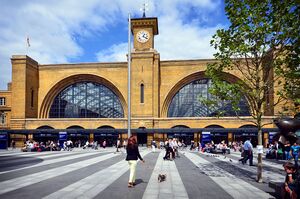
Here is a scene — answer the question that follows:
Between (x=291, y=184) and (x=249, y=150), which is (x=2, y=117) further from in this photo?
(x=291, y=184)

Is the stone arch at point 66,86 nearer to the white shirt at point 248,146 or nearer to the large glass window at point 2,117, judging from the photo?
the large glass window at point 2,117

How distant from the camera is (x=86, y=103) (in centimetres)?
4869

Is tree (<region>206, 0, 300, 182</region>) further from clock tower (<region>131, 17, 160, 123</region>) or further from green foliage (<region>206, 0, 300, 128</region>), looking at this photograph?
clock tower (<region>131, 17, 160, 123</region>)

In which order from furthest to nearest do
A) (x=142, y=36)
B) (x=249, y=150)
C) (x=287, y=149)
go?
(x=142, y=36)
(x=287, y=149)
(x=249, y=150)

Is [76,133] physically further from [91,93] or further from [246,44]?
[246,44]

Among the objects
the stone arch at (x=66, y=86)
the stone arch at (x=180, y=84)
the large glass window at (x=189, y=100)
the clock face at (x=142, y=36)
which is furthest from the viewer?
the stone arch at (x=66, y=86)

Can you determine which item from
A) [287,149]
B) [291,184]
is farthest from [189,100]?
[291,184]

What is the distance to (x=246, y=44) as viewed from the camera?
39.0 ft

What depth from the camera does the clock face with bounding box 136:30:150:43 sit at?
46.9 meters

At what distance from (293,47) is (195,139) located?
30.7 metres

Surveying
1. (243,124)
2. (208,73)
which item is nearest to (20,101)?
(243,124)

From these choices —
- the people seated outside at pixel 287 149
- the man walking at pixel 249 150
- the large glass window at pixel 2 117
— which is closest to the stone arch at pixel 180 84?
the people seated outside at pixel 287 149

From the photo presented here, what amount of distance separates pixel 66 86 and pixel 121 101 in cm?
995

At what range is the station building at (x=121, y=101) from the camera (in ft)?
137
